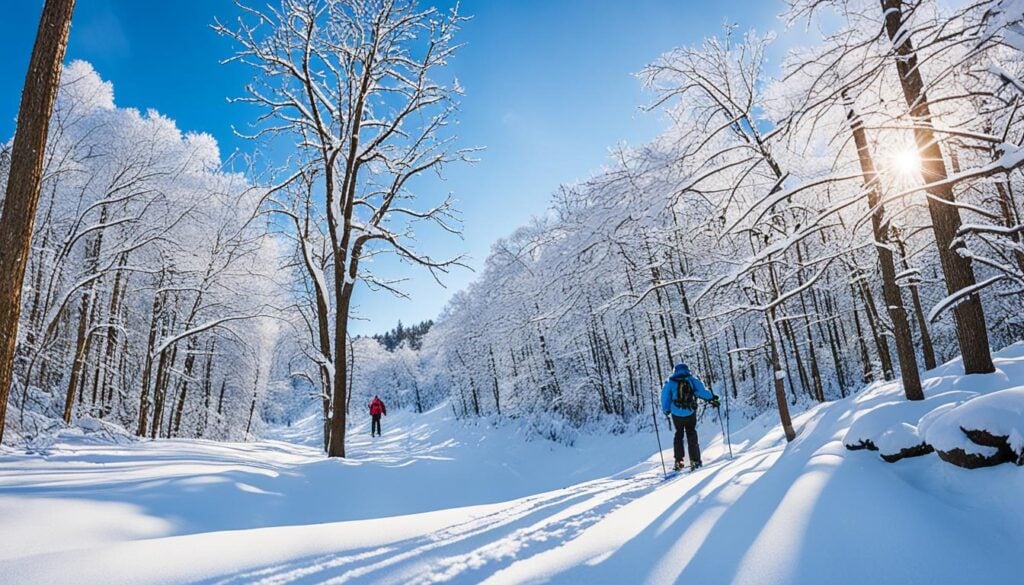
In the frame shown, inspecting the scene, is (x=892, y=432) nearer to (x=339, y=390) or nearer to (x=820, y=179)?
(x=820, y=179)

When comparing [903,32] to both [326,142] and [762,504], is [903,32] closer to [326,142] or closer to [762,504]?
[762,504]

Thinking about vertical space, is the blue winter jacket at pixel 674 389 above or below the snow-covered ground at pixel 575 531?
above

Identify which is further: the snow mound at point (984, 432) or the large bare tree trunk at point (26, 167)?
the large bare tree trunk at point (26, 167)

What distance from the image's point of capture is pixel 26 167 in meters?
4.64

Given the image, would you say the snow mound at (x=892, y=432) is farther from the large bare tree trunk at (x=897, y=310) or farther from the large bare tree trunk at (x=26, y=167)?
the large bare tree trunk at (x=26, y=167)

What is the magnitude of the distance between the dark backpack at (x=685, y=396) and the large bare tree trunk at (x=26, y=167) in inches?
325

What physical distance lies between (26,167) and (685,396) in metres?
8.73

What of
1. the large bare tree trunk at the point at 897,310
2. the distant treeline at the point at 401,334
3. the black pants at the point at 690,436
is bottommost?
the black pants at the point at 690,436

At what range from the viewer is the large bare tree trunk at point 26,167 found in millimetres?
4520

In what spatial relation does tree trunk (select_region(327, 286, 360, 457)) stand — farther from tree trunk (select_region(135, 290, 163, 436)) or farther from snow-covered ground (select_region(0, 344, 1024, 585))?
tree trunk (select_region(135, 290, 163, 436))

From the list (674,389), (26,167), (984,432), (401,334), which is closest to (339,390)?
(26,167)

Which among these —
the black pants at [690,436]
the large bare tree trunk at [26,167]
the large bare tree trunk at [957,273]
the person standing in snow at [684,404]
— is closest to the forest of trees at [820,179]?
the large bare tree trunk at [957,273]

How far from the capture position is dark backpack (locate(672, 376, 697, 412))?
24.4 feet

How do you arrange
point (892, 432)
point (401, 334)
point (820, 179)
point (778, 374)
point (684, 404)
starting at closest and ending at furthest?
point (892, 432) → point (820, 179) → point (684, 404) → point (778, 374) → point (401, 334)
